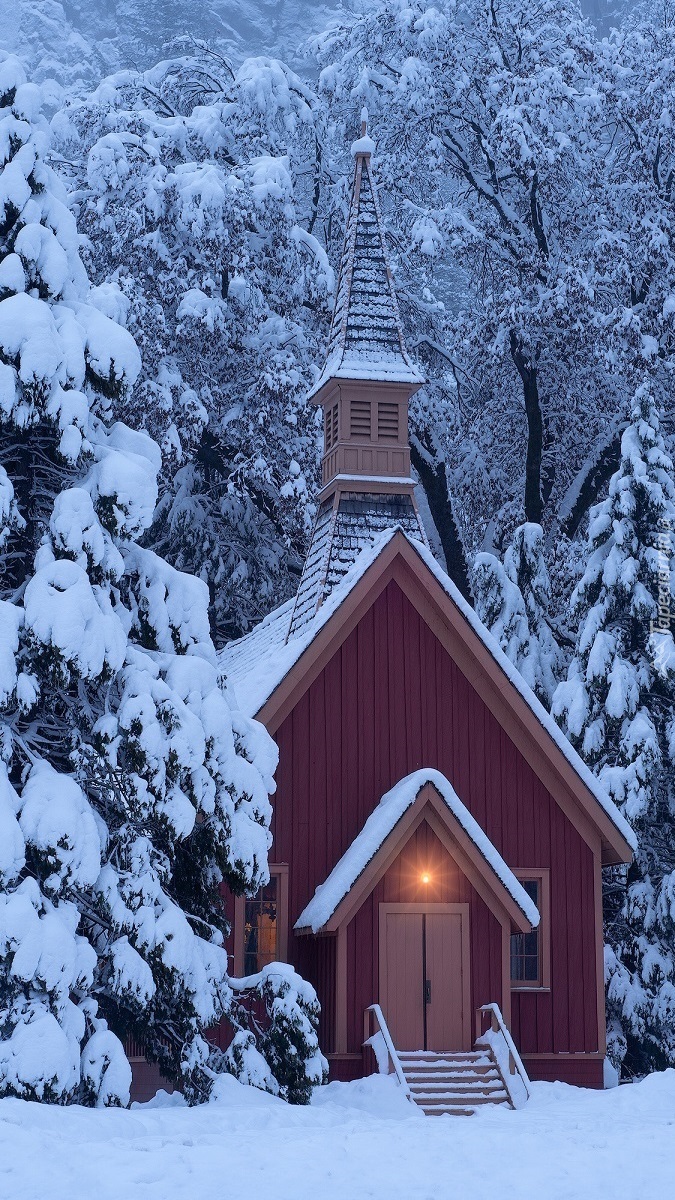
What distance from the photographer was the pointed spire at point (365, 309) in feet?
80.4

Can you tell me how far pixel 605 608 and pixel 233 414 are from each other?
31.5 feet

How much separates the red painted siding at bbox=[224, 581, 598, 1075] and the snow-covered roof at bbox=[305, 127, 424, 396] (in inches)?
212

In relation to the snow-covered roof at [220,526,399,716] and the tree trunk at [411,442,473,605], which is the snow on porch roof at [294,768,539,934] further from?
the tree trunk at [411,442,473,605]

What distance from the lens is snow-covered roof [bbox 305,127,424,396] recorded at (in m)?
24.5

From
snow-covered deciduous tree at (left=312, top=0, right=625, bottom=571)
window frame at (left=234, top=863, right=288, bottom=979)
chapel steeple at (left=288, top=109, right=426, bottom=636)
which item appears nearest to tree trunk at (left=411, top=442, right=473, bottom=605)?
snow-covered deciduous tree at (left=312, top=0, right=625, bottom=571)

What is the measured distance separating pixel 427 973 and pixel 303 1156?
735cm

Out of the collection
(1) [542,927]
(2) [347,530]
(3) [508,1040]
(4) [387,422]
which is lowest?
(3) [508,1040]

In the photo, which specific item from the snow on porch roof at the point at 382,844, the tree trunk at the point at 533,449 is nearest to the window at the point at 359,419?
the snow on porch roof at the point at 382,844

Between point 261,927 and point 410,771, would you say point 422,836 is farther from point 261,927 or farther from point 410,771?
point 261,927

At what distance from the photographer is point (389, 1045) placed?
1738 cm

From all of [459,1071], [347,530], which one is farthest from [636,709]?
[459,1071]

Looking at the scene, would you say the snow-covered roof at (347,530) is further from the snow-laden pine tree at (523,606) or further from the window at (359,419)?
the snow-laden pine tree at (523,606)

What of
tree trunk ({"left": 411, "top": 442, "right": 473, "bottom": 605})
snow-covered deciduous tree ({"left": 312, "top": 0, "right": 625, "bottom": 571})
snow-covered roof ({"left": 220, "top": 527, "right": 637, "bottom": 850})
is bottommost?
snow-covered roof ({"left": 220, "top": 527, "right": 637, "bottom": 850})

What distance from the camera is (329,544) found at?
2289cm
